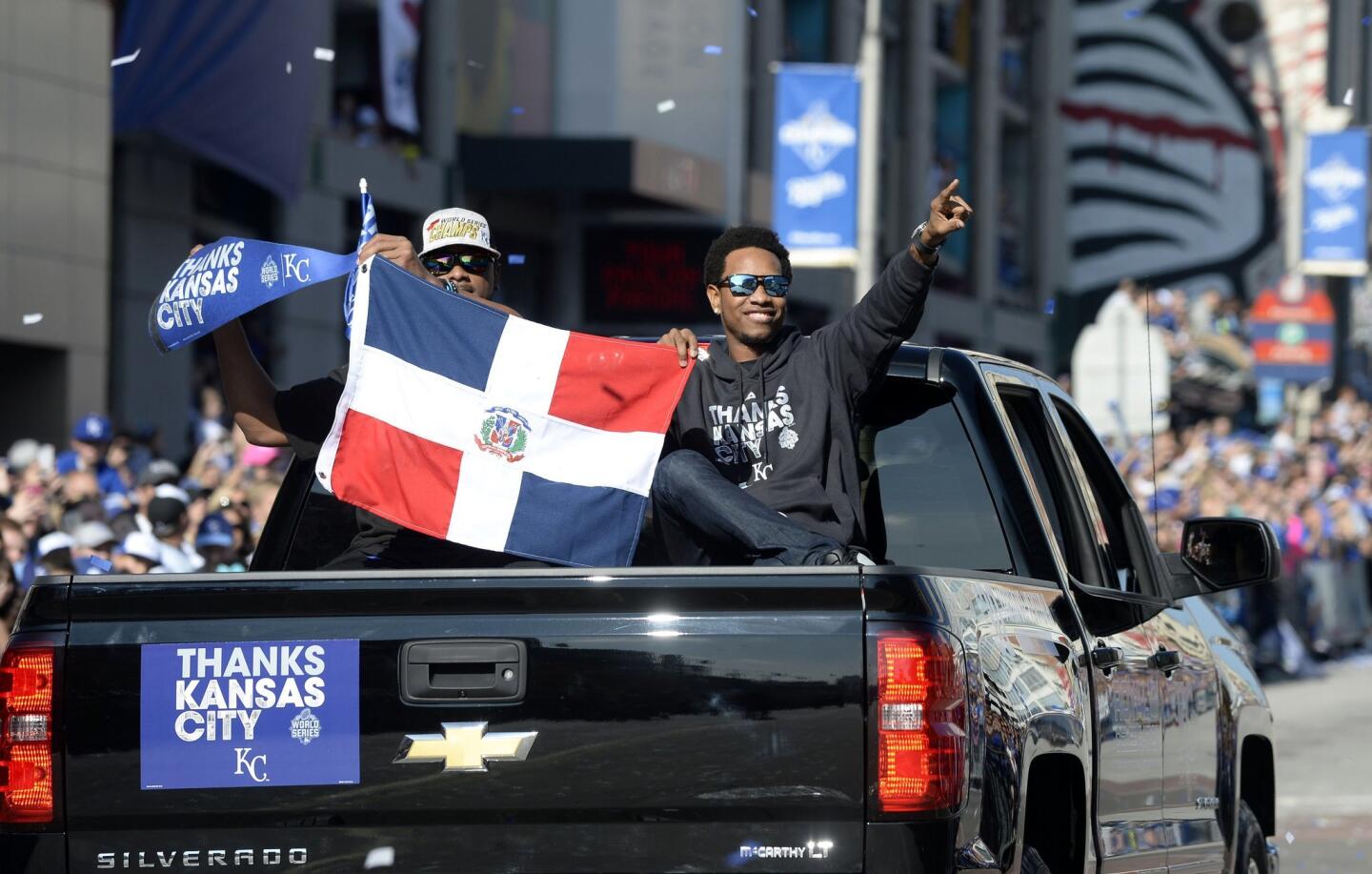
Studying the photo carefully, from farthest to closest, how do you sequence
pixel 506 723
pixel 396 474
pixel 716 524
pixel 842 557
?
pixel 396 474 → pixel 716 524 → pixel 842 557 → pixel 506 723

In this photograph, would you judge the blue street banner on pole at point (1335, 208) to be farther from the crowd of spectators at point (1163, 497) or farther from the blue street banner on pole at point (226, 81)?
the blue street banner on pole at point (226, 81)

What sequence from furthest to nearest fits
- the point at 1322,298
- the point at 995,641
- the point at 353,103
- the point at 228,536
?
Answer: the point at 1322,298, the point at 353,103, the point at 228,536, the point at 995,641

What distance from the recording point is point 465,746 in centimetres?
441

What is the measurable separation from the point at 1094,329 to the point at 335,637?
54.4 feet

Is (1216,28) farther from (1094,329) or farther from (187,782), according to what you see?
(187,782)

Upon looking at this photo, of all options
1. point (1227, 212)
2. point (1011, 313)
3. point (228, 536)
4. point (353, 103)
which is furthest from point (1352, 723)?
point (1227, 212)

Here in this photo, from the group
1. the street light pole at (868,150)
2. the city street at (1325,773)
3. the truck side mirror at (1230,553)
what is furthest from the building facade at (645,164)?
the city street at (1325,773)

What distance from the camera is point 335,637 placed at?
446 centimetres

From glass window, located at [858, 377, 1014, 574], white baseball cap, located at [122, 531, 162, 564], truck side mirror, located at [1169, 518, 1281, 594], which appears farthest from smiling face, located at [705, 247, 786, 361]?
white baseball cap, located at [122, 531, 162, 564]

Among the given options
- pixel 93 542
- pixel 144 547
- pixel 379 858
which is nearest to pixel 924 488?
pixel 379 858

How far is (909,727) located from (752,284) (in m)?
1.91

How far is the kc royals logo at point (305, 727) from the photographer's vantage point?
14.6 ft

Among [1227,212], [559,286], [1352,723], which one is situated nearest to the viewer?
[1352,723]

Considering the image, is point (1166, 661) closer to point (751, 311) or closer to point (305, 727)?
point (751, 311)
